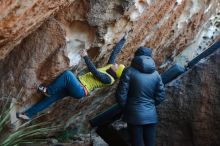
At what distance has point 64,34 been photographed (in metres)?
7.27

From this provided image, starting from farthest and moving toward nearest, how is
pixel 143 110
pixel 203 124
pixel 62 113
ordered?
pixel 62 113, pixel 203 124, pixel 143 110

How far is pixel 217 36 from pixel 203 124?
12.5 feet

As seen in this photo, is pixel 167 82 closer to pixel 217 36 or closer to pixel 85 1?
pixel 85 1

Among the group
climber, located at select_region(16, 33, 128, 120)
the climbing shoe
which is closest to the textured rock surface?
climber, located at select_region(16, 33, 128, 120)

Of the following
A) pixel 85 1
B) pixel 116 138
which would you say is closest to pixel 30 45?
pixel 85 1

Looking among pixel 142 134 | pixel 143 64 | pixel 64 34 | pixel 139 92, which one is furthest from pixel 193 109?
pixel 64 34

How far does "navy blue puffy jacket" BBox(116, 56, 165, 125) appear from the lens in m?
6.78

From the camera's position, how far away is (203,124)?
7.85 metres

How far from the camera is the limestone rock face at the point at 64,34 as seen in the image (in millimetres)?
5938

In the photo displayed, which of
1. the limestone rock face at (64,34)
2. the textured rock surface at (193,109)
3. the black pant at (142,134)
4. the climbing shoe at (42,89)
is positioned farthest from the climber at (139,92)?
the climbing shoe at (42,89)

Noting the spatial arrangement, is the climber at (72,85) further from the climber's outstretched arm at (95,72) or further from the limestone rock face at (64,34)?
the limestone rock face at (64,34)

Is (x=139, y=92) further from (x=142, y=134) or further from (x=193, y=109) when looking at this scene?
(x=193, y=109)

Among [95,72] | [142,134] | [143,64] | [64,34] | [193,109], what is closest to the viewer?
Answer: [143,64]

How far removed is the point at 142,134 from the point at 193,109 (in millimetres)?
1304
